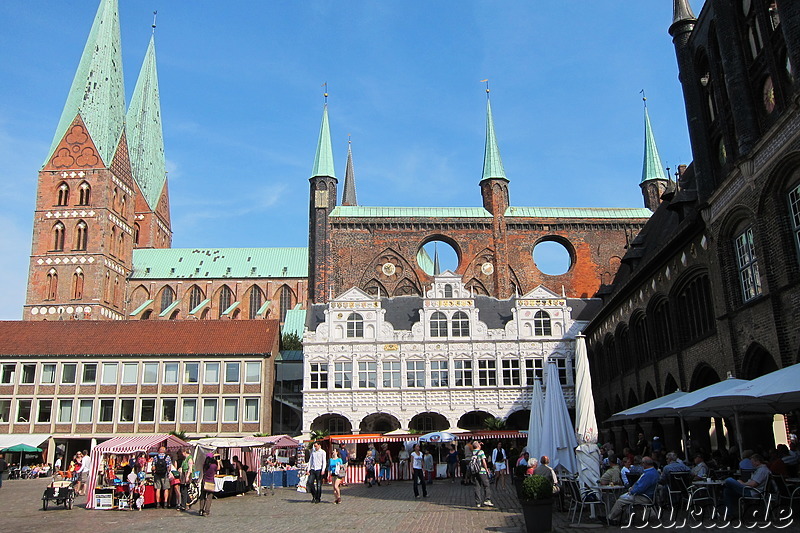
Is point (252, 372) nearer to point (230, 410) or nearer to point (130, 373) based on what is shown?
point (230, 410)

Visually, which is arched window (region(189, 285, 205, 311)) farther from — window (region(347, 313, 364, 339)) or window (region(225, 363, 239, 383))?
window (region(347, 313, 364, 339))

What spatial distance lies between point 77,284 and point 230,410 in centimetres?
4117

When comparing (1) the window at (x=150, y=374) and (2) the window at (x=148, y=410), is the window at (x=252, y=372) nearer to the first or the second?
(1) the window at (x=150, y=374)

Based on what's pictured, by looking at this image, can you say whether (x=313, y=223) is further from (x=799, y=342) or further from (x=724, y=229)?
(x=799, y=342)

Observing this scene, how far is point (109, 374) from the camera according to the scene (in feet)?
157

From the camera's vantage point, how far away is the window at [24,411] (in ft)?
Result: 156

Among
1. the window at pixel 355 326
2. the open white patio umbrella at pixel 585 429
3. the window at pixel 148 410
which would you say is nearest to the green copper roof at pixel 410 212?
the window at pixel 355 326

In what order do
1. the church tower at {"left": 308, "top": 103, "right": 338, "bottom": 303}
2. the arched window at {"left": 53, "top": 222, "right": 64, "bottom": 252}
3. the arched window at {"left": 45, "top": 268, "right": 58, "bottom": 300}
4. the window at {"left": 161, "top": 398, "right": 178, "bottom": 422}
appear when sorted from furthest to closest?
the arched window at {"left": 53, "top": 222, "right": 64, "bottom": 252} < the arched window at {"left": 45, "top": 268, "right": 58, "bottom": 300} < the church tower at {"left": 308, "top": 103, "right": 338, "bottom": 303} < the window at {"left": 161, "top": 398, "right": 178, "bottom": 422}

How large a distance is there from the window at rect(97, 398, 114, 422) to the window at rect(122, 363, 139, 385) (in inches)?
57.3

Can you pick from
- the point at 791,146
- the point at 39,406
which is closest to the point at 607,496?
the point at 791,146

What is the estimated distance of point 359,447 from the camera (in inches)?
1676

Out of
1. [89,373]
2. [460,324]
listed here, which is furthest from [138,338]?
[460,324]

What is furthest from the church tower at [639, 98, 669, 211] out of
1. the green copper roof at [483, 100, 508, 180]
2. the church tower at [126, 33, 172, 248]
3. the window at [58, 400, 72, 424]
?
the church tower at [126, 33, 172, 248]

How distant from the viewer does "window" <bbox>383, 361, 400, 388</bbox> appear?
147ft
